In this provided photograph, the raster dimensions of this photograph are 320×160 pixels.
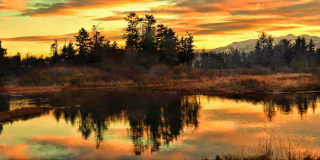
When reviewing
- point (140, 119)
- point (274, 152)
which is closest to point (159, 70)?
point (140, 119)

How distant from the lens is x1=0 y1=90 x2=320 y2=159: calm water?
1529 centimetres

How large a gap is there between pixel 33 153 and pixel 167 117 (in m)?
12.2

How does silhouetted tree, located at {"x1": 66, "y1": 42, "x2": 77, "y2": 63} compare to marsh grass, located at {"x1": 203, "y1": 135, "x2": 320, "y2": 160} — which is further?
Answer: silhouetted tree, located at {"x1": 66, "y1": 42, "x2": 77, "y2": 63}

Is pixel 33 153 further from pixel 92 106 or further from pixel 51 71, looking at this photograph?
pixel 51 71

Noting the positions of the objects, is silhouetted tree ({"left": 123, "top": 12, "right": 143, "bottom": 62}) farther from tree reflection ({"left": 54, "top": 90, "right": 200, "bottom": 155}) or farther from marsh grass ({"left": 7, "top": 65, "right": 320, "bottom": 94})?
tree reflection ({"left": 54, "top": 90, "right": 200, "bottom": 155})

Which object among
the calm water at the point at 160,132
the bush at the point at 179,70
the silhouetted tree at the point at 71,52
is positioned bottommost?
the calm water at the point at 160,132

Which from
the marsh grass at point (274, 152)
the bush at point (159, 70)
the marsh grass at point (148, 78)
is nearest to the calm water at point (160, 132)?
the marsh grass at point (274, 152)

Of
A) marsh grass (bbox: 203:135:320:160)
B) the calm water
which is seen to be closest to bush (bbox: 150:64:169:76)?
the calm water

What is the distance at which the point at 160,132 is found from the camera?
65.0 ft

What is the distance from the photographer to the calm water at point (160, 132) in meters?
15.3

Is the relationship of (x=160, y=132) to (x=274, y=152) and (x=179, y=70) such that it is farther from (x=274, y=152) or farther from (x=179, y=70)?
(x=179, y=70)

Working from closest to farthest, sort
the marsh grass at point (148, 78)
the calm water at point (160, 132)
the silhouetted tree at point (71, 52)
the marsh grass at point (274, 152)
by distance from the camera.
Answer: the marsh grass at point (274, 152) → the calm water at point (160, 132) → the marsh grass at point (148, 78) → the silhouetted tree at point (71, 52)

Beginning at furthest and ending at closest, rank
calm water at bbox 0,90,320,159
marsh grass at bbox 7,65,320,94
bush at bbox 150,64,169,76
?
1. bush at bbox 150,64,169,76
2. marsh grass at bbox 7,65,320,94
3. calm water at bbox 0,90,320,159

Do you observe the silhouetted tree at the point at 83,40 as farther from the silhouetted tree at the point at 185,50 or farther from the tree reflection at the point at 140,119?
the tree reflection at the point at 140,119
